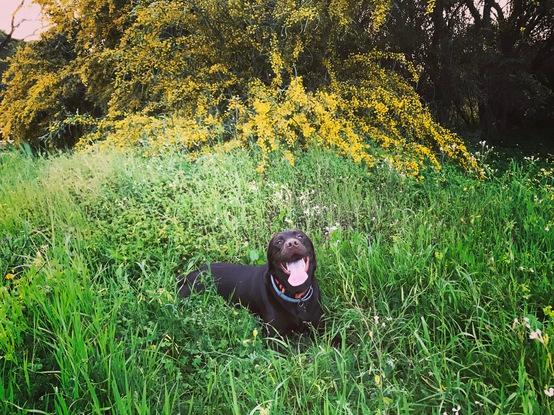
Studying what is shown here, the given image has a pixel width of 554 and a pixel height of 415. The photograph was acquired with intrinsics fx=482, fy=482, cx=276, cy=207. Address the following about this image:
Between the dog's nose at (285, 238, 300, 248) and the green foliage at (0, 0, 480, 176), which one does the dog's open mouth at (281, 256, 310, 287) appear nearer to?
the dog's nose at (285, 238, 300, 248)

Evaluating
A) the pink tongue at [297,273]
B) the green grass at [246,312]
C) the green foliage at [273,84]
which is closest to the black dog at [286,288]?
the pink tongue at [297,273]

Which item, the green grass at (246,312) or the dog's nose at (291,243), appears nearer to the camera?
the green grass at (246,312)

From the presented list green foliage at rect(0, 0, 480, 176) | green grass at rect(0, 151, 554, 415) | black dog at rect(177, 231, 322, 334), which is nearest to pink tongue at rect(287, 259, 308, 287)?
black dog at rect(177, 231, 322, 334)

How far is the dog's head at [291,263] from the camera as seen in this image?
2.66 meters

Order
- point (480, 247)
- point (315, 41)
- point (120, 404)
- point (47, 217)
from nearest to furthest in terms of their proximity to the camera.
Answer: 1. point (120, 404)
2. point (480, 247)
3. point (47, 217)
4. point (315, 41)

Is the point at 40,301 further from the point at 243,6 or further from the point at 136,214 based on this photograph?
the point at 243,6

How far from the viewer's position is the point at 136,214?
3.54 meters

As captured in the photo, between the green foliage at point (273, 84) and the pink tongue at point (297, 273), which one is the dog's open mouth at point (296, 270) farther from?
the green foliage at point (273, 84)

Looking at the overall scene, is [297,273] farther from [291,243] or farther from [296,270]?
[291,243]

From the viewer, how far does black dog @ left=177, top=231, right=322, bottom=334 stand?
2.68 m

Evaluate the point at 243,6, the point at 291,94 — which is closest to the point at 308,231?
the point at 291,94

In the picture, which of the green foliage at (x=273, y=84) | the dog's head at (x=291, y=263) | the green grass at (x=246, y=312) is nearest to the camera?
the green grass at (x=246, y=312)

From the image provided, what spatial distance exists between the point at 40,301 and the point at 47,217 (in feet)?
5.14

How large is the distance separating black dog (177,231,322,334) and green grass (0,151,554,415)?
0.12 metres
